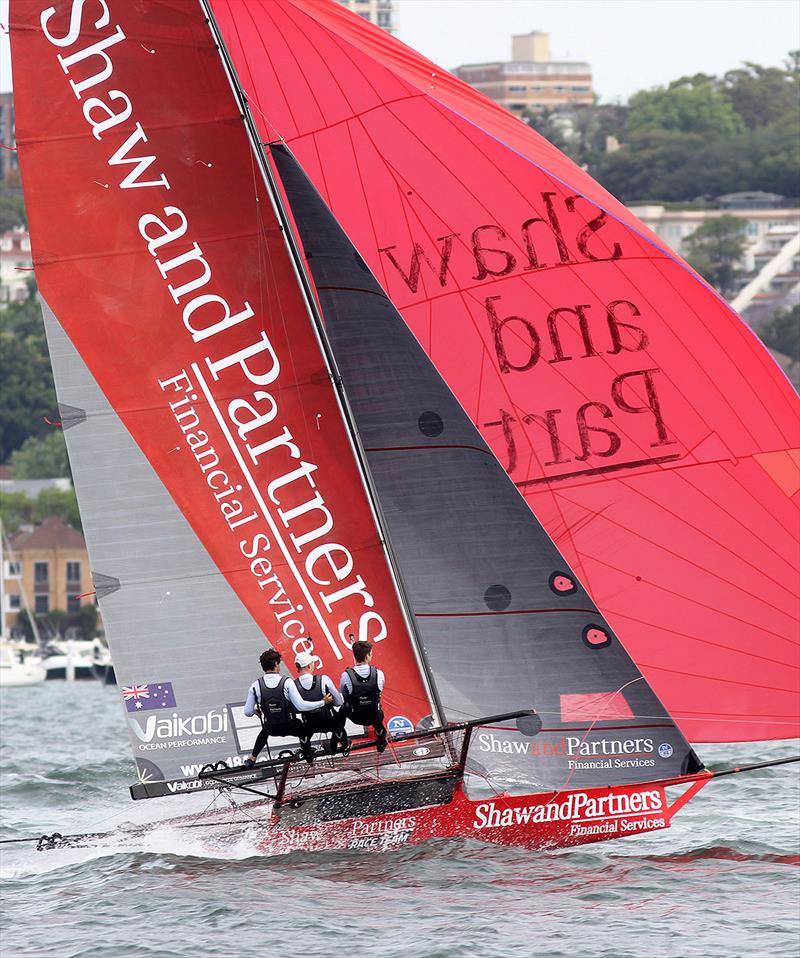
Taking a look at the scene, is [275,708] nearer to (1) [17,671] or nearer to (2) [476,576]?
(2) [476,576]

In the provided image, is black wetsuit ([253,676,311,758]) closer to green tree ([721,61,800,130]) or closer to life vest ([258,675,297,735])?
life vest ([258,675,297,735])

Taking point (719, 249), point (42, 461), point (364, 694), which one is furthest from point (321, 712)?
point (719, 249)

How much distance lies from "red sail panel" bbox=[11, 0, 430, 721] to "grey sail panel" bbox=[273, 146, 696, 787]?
0.24 meters

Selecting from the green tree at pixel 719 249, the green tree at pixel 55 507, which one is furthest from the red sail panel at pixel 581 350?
the green tree at pixel 719 249

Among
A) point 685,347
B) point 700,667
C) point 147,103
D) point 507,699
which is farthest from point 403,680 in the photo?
point 147,103

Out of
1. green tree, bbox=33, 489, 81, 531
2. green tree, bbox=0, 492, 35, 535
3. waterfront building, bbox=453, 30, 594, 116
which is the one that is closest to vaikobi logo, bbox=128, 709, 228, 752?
green tree, bbox=33, 489, 81, 531

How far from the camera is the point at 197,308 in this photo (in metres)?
12.0

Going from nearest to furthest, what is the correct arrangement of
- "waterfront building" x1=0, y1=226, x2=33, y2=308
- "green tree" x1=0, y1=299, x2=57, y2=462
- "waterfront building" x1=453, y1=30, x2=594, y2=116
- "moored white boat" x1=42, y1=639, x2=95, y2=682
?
"moored white boat" x1=42, y1=639, x2=95, y2=682
"green tree" x1=0, y1=299, x2=57, y2=462
"waterfront building" x1=0, y1=226, x2=33, y2=308
"waterfront building" x1=453, y1=30, x2=594, y2=116

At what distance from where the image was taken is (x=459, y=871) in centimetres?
1124

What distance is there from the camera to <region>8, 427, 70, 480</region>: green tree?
3649 inches

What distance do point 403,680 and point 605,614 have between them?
4.19 feet

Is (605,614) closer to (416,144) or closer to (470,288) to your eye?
(470,288)

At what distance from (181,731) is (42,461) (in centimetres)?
8255

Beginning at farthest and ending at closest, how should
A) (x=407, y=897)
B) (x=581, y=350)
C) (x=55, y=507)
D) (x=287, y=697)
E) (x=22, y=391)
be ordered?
(x=22, y=391) < (x=55, y=507) < (x=581, y=350) < (x=287, y=697) < (x=407, y=897)
